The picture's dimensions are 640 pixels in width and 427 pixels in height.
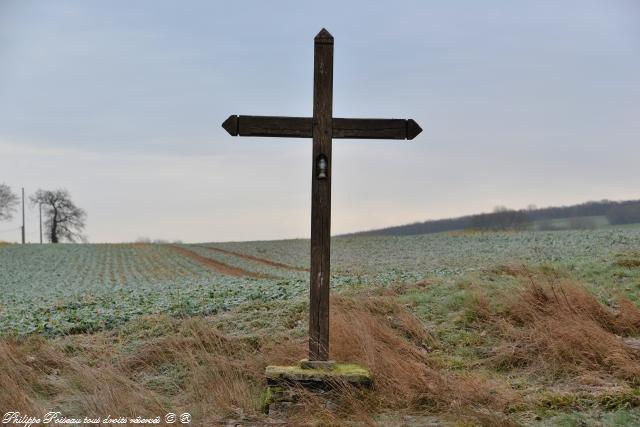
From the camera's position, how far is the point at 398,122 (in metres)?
7.71

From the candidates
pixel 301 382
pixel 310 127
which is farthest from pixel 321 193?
pixel 301 382

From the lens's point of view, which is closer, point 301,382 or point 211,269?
point 301,382

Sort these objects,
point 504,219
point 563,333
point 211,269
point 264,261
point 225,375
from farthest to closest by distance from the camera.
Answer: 1. point 504,219
2. point 264,261
3. point 211,269
4. point 563,333
5. point 225,375

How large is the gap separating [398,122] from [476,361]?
3627 mm

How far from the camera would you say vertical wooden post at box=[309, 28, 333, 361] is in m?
7.42

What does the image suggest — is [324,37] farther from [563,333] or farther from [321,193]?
[563,333]

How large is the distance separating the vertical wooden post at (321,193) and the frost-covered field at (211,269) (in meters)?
6.66

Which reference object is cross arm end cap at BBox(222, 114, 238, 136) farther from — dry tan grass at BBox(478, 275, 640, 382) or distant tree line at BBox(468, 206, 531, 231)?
distant tree line at BBox(468, 206, 531, 231)

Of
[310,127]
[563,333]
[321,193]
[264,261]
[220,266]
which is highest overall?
[310,127]

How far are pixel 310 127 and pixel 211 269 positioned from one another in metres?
35.9

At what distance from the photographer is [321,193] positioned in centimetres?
742

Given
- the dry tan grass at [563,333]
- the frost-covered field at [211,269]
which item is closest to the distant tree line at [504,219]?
the frost-covered field at [211,269]

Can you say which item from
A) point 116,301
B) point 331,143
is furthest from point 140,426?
point 116,301

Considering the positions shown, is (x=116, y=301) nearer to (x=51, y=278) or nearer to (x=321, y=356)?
(x=321, y=356)
